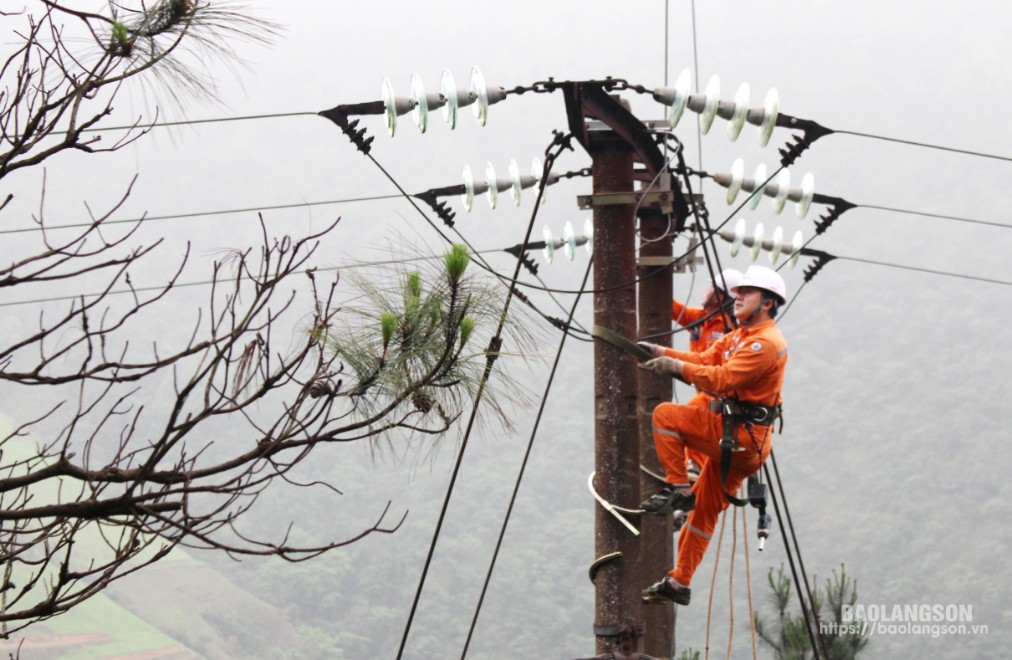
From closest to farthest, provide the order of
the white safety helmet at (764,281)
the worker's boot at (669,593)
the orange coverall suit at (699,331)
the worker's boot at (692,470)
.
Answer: the white safety helmet at (764,281)
the worker's boot at (669,593)
the orange coverall suit at (699,331)
the worker's boot at (692,470)

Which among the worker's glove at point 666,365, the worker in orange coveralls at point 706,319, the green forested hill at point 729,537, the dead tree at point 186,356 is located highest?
the green forested hill at point 729,537

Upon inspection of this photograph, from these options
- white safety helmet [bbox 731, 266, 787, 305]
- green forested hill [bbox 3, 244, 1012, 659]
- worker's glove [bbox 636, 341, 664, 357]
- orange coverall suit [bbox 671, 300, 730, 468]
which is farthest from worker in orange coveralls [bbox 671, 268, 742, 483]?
green forested hill [bbox 3, 244, 1012, 659]

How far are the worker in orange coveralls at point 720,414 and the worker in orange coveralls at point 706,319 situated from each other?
5.5 inches

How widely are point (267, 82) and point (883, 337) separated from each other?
72734 millimetres

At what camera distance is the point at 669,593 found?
750 centimetres

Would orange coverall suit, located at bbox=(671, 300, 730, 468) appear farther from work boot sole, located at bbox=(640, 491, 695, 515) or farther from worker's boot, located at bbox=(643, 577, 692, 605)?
worker's boot, located at bbox=(643, 577, 692, 605)

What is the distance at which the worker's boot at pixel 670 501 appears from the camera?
7305mm

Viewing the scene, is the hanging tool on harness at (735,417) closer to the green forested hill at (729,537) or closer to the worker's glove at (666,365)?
the worker's glove at (666,365)

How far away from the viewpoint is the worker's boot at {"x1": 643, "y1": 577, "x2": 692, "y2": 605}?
743cm

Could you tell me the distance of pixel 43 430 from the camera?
81.3m

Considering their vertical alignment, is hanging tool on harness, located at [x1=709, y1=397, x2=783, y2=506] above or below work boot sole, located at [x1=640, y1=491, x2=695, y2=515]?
above

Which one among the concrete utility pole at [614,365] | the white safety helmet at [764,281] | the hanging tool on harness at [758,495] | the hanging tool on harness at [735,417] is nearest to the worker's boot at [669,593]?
the concrete utility pole at [614,365]

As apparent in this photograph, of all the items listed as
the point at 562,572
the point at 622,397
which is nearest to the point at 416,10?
the point at 562,572

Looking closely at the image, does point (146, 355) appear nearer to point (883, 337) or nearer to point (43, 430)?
point (43, 430)
